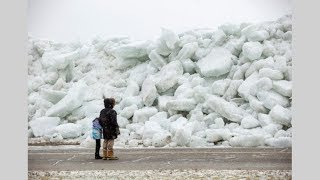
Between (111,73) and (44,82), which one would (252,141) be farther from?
(44,82)

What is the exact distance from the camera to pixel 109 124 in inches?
349

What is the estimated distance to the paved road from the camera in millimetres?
8547

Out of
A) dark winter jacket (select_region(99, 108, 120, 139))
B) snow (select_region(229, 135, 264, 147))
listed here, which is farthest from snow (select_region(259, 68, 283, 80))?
dark winter jacket (select_region(99, 108, 120, 139))

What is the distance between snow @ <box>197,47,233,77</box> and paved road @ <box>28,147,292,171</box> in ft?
5.25

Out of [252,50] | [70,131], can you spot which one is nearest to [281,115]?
[252,50]

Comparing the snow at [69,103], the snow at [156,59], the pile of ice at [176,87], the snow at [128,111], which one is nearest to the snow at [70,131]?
the pile of ice at [176,87]

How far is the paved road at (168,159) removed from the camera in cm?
855

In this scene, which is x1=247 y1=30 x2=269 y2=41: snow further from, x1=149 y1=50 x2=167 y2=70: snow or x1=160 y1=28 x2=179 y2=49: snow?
x1=149 y1=50 x2=167 y2=70: snow

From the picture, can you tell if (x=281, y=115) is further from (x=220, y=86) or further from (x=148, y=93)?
(x=148, y=93)

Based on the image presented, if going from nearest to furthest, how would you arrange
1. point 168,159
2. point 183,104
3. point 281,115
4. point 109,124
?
point 109,124, point 168,159, point 281,115, point 183,104

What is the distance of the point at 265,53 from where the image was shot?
36.8 ft

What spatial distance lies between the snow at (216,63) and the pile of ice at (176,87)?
17 mm

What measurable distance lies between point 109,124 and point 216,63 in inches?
114

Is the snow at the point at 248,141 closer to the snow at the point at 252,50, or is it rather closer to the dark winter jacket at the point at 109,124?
the snow at the point at 252,50
